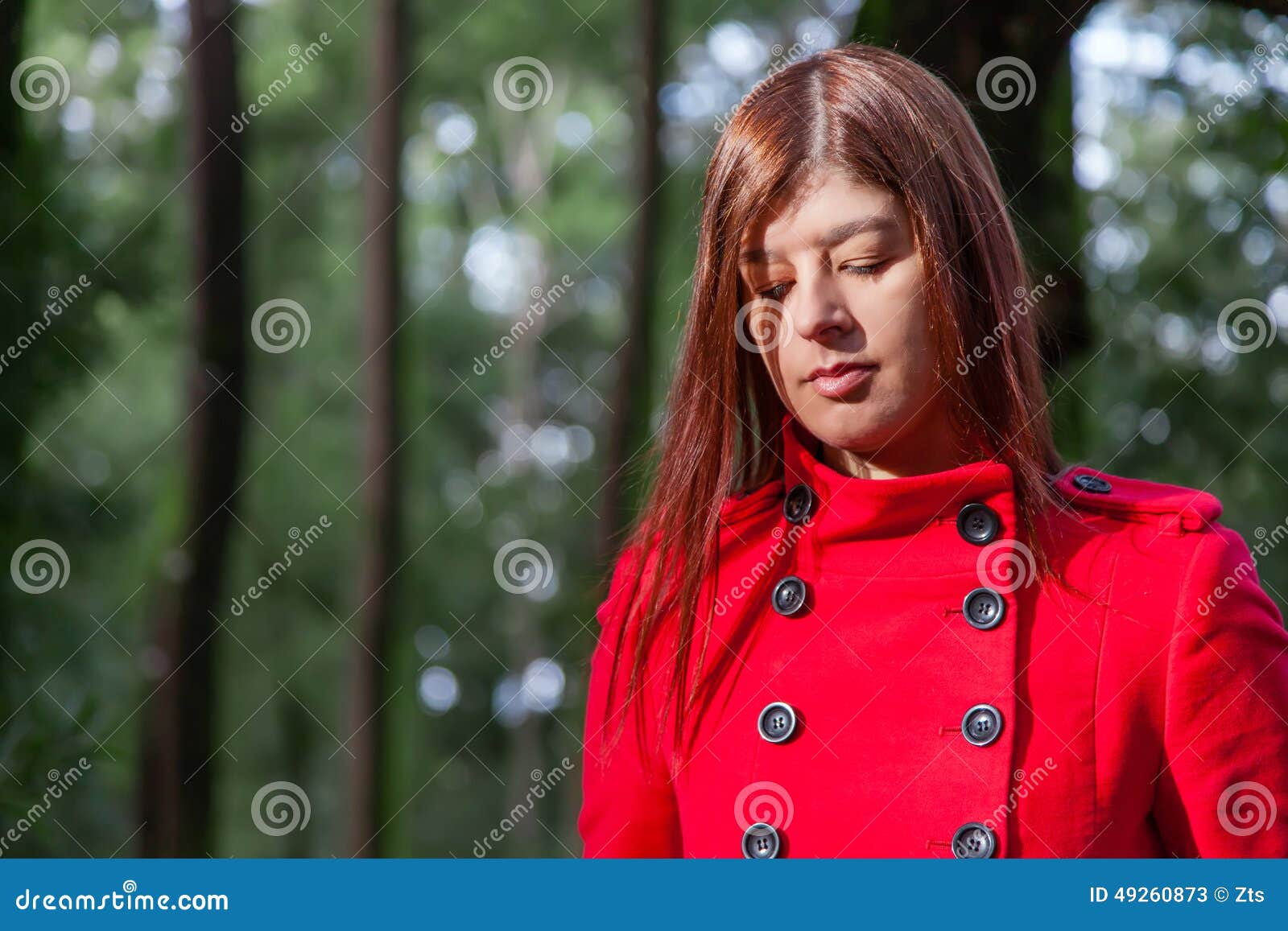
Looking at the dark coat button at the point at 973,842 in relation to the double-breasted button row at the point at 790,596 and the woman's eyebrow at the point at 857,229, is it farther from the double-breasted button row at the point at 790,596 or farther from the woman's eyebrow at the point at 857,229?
the woman's eyebrow at the point at 857,229

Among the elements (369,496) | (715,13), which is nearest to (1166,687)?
(369,496)

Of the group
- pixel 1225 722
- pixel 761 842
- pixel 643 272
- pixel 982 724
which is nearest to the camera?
pixel 1225 722

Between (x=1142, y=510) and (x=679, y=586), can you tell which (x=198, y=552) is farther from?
(x=1142, y=510)

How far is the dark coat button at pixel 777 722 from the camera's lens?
2.43 metres

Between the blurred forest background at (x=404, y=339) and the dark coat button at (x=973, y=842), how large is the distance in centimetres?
134

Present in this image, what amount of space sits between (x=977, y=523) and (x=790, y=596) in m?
0.38

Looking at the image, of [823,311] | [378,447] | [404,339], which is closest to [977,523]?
[823,311]

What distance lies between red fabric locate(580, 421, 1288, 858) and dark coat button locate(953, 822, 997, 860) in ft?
0.06

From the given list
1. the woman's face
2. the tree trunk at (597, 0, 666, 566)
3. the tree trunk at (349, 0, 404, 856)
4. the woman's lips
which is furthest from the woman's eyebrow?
the tree trunk at (349, 0, 404, 856)

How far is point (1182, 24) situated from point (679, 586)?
4926 mm

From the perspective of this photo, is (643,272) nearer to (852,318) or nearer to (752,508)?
(752,508)

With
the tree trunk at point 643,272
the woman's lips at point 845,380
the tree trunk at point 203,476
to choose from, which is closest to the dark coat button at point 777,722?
the woman's lips at point 845,380

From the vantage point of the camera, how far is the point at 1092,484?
8.20ft

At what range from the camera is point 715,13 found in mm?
13016
